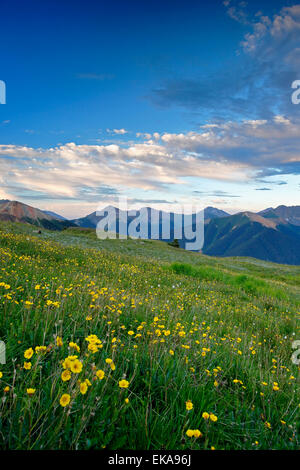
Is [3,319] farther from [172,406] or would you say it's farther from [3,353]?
[172,406]

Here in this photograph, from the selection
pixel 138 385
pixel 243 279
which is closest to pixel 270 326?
pixel 138 385

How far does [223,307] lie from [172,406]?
6.11m

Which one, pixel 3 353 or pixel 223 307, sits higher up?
pixel 3 353

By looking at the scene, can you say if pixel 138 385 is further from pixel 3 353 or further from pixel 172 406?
pixel 3 353

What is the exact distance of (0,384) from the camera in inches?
92.0

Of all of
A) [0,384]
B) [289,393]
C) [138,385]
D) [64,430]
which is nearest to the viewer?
[64,430]

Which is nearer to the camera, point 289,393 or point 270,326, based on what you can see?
point 289,393
